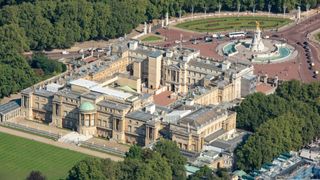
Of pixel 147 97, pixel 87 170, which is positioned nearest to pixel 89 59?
pixel 147 97

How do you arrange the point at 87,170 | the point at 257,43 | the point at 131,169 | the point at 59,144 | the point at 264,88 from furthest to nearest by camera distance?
the point at 257,43
the point at 264,88
the point at 59,144
the point at 131,169
the point at 87,170

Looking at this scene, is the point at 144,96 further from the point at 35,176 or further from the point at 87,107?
the point at 35,176

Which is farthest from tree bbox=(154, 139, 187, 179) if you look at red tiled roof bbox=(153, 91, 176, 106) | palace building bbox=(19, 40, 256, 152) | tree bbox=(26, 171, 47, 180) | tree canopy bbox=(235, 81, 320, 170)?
red tiled roof bbox=(153, 91, 176, 106)


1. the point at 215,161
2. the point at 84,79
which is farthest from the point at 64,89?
the point at 215,161

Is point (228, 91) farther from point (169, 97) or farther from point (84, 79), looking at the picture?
point (84, 79)

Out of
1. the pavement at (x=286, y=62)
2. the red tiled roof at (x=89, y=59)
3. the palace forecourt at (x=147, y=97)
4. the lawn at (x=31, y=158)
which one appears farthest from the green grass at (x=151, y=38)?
the lawn at (x=31, y=158)

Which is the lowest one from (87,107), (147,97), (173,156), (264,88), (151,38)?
(173,156)

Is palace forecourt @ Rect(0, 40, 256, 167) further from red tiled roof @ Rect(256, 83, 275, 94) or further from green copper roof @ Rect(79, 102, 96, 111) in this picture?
red tiled roof @ Rect(256, 83, 275, 94)
